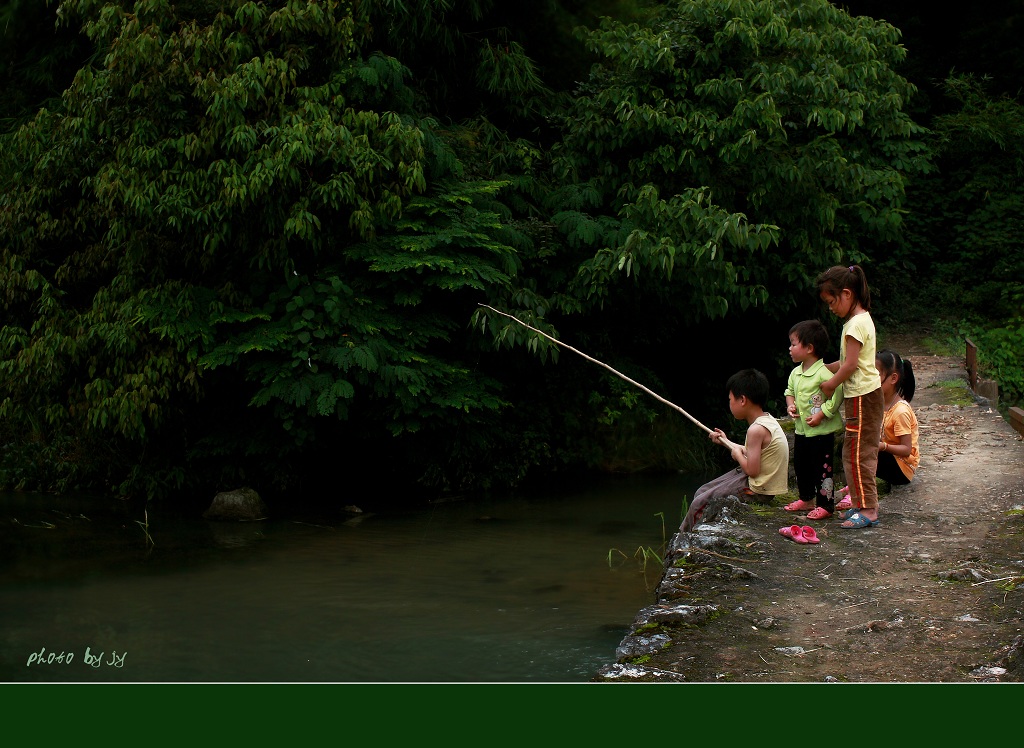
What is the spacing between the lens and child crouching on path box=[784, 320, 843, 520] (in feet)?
19.2

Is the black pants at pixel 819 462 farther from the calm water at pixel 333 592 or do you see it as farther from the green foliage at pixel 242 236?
the green foliage at pixel 242 236

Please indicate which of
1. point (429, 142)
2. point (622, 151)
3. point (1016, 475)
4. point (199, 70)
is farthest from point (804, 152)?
point (199, 70)

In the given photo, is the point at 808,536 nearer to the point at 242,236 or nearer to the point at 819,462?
the point at 819,462

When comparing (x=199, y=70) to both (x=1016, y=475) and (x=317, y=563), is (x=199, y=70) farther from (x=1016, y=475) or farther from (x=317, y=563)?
(x=1016, y=475)

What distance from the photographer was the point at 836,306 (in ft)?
18.4

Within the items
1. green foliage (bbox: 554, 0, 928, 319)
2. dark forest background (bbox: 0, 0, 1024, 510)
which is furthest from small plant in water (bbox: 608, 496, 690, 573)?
green foliage (bbox: 554, 0, 928, 319)

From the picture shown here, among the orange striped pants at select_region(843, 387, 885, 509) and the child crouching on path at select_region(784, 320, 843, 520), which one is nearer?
the orange striped pants at select_region(843, 387, 885, 509)

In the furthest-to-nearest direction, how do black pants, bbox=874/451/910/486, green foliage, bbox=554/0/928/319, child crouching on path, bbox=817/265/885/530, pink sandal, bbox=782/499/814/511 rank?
1. green foliage, bbox=554/0/928/319
2. black pants, bbox=874/451/910/486
3. pink sandal, bbox=782/499/814/511
4. child crouching on path, bbox=817/265/885/530

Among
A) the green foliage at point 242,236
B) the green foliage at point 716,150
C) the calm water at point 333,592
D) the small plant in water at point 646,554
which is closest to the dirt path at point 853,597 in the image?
the calm water at point 333,592

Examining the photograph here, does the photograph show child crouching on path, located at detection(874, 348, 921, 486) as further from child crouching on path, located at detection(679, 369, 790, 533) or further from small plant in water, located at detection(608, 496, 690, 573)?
small plant in water, located at detection(608, 496, 690, 573)

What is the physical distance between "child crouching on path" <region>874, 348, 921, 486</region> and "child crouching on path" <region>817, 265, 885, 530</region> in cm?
84

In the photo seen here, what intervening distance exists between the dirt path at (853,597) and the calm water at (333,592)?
1.39m

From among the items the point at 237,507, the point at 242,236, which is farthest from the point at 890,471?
the point at 237,507

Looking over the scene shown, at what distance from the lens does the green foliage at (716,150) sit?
10641mm
